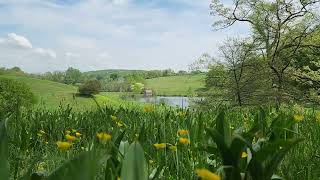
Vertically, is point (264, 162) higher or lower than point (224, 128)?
lower

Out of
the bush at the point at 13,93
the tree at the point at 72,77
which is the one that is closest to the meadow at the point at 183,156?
the bush at the point at 13,93

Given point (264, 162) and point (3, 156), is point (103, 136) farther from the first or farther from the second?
point (264, 162)

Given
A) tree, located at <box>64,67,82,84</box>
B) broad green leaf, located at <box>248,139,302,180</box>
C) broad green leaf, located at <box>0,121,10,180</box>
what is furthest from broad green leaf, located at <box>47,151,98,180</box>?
tree, located at <box>64,67,82,84</box>

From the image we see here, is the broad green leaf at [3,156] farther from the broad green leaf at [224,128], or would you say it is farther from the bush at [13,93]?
the bush at [13,93]

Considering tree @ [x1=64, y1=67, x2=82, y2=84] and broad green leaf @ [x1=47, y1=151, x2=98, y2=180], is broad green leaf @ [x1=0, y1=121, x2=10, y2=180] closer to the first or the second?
broad green leaf @ [x1=47, y1=151, x2=98, y2=180]

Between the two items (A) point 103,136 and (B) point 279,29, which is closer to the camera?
(A) point 103,136

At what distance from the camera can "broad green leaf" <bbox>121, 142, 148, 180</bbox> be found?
96 cm

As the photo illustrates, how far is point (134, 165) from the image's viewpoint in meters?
0.98

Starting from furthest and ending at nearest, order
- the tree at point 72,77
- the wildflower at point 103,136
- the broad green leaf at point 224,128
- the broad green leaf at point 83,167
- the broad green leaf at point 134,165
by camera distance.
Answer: the tree at point 72,77 < the broad green leaf at point 224,128 < the wildflower at point 103,136 < the broad green leaf at point 134,165 < the broad green leaf at point 83,167

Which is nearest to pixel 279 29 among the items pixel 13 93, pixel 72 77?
pixel 13 93

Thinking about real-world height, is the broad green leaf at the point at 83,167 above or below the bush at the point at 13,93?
above

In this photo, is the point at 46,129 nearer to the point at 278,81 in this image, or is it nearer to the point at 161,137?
the point at 161,137

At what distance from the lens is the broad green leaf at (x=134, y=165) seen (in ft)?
3.14

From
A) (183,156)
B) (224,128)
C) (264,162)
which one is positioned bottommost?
(183,156)
